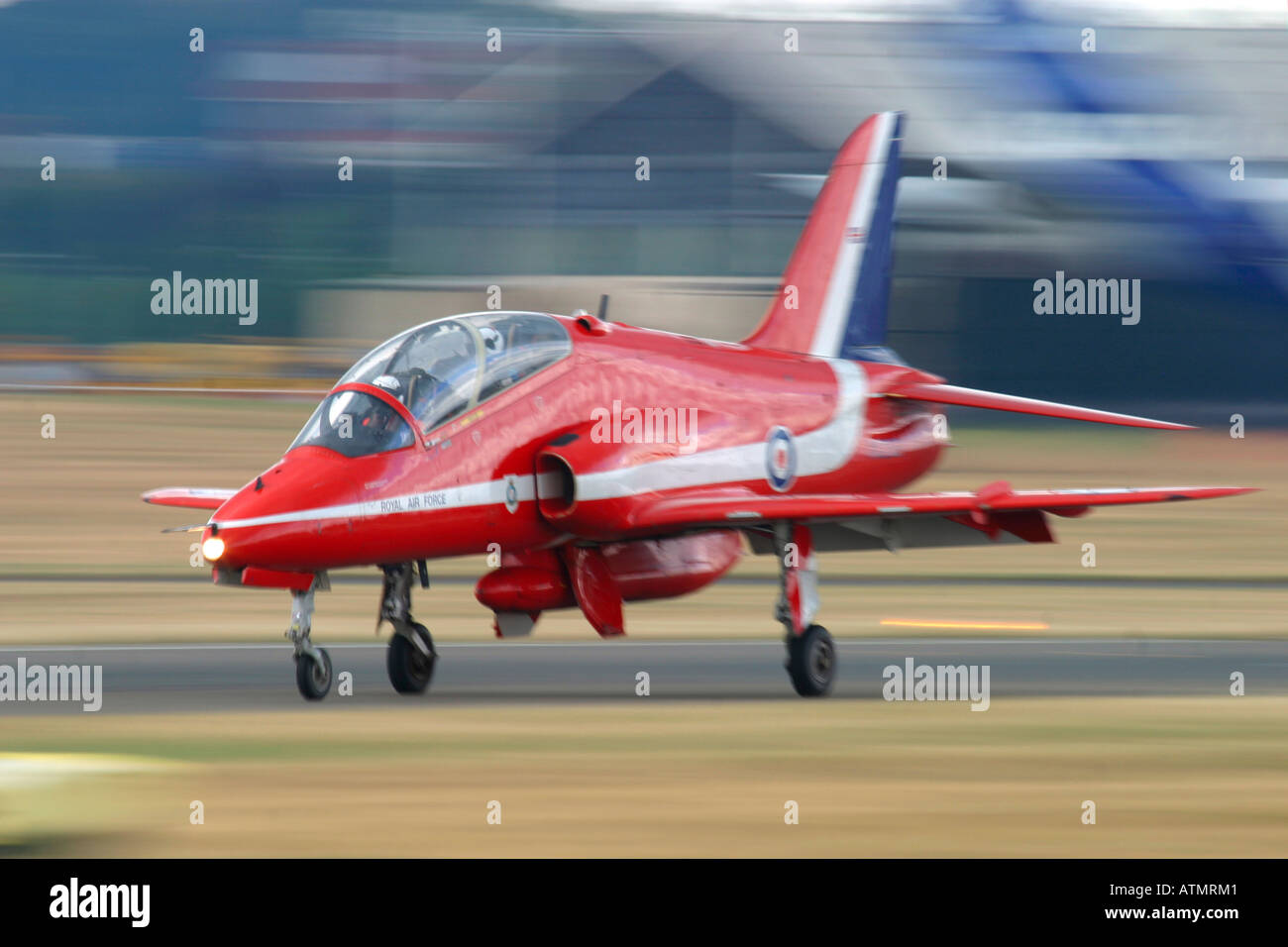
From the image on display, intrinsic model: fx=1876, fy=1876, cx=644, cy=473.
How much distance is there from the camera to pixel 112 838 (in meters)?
9.05

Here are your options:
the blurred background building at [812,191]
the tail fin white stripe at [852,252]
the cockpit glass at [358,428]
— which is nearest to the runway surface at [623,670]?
the cockpit glass at [358,428]

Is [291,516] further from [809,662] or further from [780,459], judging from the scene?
[780,459]

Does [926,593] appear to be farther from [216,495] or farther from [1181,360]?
[1181,360]

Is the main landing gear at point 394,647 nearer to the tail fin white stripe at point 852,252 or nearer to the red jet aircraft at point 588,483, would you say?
the red jet aircraft at point 588,483

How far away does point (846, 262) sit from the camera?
19.7 metres

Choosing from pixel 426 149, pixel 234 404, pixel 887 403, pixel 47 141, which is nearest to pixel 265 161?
pixel 426 149

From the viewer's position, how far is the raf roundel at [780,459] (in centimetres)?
1677

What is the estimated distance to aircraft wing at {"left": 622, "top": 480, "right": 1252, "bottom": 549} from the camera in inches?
579

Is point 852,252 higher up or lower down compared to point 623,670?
higher up

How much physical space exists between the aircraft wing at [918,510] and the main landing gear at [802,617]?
0.26 meters

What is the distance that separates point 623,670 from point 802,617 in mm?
2226

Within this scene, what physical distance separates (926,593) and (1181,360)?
2956 cm

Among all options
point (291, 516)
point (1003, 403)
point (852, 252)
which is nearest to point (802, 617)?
point (1003, 403)

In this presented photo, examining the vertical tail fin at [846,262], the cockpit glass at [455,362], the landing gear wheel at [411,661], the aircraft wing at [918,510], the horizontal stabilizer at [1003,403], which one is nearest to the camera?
the cockpit glass at [455,362]
